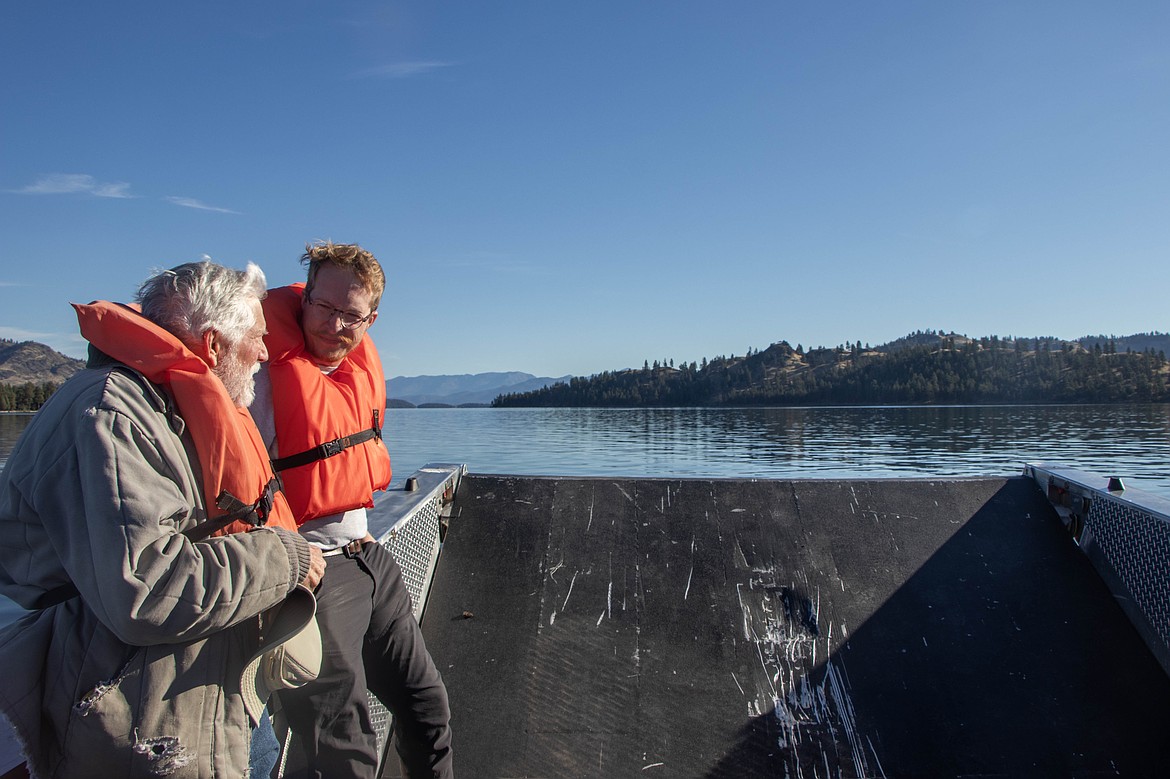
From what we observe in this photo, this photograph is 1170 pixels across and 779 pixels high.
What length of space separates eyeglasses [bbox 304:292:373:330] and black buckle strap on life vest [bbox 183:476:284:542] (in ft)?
1.92

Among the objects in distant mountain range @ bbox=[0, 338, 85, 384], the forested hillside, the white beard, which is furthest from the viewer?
distant mountain range @ bbox=[0, 338, 85, 384]

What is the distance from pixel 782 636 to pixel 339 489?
2446 millimetres

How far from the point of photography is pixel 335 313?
2.24 metres

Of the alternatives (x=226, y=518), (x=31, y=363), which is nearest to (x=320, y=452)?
(x=226, y=518)

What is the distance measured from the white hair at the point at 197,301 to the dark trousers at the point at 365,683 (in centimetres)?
82

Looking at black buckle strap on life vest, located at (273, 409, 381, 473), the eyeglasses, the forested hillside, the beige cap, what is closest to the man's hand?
the beige cap

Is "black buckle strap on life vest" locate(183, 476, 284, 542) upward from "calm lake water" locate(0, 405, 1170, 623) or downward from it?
upward

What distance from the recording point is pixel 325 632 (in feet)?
6.89

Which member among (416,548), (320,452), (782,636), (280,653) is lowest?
(782,636)

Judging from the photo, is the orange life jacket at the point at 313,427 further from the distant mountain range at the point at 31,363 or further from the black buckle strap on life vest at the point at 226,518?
the distant mountain range at the point at 31,363

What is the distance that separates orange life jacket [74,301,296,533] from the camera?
1.57 metres

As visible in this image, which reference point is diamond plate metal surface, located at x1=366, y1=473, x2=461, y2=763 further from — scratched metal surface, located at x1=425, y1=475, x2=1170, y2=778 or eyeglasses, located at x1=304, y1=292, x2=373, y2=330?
eyeglasses, located at x1=304, y1=292, x2=373, y2=330

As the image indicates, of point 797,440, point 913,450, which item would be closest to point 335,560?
point 913,450

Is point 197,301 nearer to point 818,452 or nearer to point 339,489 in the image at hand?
point 339,489
